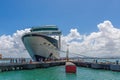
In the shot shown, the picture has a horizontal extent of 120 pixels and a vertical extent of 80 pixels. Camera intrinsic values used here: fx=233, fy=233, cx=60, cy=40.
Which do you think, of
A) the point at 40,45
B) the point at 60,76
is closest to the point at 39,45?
the point at 40,45

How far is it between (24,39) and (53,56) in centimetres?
1149

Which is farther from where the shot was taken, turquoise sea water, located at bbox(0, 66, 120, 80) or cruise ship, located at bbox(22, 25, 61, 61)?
cruise ship, located at bbox(22, 25, 61, 61)

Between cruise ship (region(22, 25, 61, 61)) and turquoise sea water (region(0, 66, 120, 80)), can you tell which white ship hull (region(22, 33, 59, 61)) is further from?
turquoise sea water (region(0, 66, 120, 80))

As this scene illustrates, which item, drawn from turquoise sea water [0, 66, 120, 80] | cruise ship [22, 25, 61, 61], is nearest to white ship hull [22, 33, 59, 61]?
cruise ship [22, 25, 61, 61]

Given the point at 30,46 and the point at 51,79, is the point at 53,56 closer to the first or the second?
the point at 30,46

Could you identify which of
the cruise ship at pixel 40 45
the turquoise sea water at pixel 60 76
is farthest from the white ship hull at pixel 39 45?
the turquoise sea water at pixel 60 76

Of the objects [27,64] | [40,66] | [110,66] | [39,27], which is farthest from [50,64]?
[39,27]

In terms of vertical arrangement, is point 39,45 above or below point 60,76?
above

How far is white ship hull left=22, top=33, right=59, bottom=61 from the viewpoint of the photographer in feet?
212

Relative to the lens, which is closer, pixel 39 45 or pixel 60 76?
pixel 60 76

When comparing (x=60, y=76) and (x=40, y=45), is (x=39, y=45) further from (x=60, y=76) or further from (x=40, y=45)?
(x=60, y=76)

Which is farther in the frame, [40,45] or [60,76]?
[40,45]

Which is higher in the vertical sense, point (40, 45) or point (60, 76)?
point (40, 45)

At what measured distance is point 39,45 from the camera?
216 feet
